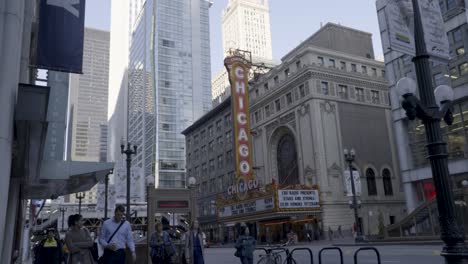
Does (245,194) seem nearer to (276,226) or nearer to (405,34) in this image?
(276,226)

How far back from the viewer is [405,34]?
942cm

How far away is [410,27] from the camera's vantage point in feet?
31.3

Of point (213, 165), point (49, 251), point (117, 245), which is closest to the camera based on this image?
point (117, 245)

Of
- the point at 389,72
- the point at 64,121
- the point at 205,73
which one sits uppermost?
the point at 205,73

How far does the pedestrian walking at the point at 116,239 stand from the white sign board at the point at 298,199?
33.5 m

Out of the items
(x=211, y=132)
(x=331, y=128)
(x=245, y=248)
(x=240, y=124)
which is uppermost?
(x=211, y=132)

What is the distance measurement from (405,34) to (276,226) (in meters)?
45.5

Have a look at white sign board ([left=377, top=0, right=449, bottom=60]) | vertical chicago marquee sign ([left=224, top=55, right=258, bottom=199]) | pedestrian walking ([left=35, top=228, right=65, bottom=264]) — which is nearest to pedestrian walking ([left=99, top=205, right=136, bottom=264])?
pedestrian walking ([left=35, top=228, right=65, bottom=264])

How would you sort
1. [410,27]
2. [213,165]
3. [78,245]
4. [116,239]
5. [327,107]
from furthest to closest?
[213,165] < [327,107] < [410,27] < [78,245] < [116,239]

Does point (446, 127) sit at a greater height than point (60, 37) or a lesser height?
greater

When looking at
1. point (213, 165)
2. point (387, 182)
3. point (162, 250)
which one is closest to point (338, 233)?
point (387, 182)

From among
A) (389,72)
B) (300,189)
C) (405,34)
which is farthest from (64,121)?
(389,72)

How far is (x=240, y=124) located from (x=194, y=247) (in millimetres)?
39146

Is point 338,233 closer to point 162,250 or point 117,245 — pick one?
point 162,250
